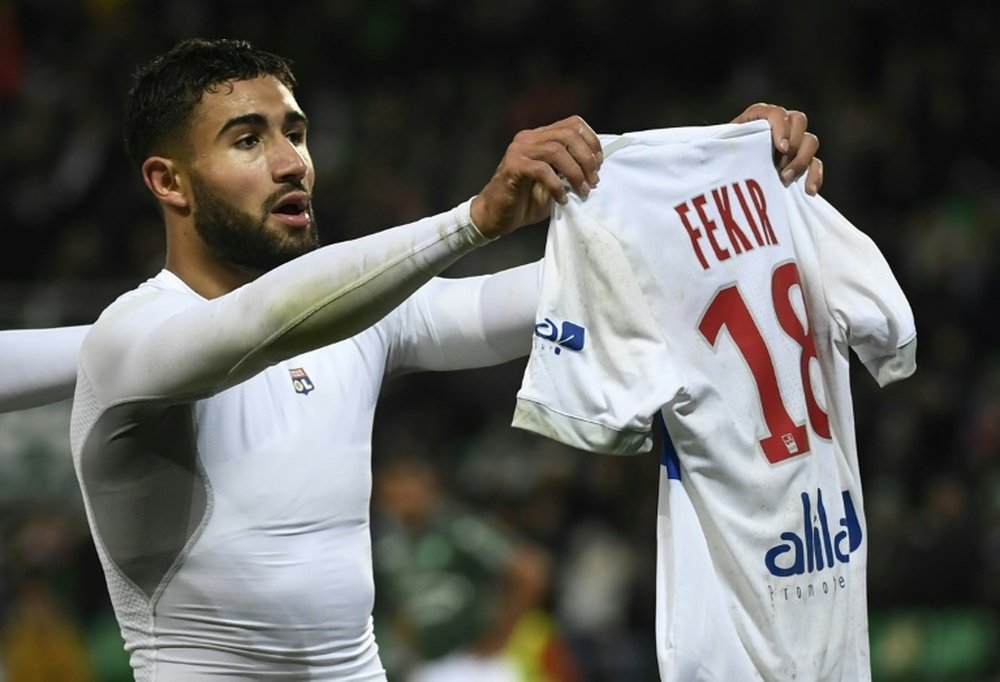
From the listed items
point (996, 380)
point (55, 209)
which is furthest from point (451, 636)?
point (55, 209)

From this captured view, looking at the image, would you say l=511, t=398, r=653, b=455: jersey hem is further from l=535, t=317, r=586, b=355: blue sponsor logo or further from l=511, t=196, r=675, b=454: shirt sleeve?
l=535, t=317, r=586, b=355: blue sponsor logo

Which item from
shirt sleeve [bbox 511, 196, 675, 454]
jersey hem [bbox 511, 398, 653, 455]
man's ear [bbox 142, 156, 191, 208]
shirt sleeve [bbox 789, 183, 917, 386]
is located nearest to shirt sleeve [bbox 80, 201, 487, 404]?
shirt sleeve [bbox 511, 196, 675, 454]

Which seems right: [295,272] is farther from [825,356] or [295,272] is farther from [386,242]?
[825,356]

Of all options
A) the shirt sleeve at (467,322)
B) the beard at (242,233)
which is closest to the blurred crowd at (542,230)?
the shirt sleeve at (467,322)

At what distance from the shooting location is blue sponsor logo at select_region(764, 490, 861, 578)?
2.91 meters

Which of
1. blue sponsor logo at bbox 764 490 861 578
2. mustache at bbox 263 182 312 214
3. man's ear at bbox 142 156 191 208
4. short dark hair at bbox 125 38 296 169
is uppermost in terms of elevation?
short dark hair at bbox 125 38 296 169

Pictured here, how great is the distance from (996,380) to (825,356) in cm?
579

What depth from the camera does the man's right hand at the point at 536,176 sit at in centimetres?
276

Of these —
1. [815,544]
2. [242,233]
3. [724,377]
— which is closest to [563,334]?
[724,377]

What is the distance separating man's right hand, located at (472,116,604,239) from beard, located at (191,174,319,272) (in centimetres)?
54

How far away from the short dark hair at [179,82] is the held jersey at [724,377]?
782mm

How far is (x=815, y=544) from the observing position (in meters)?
2.96

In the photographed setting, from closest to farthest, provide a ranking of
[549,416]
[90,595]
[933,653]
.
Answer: [549,416] < [933,653] < [90,595]

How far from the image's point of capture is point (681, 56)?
1055 cm
